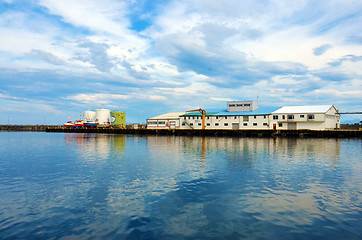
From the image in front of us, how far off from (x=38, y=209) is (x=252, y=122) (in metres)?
67.7

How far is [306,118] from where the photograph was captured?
219 ft

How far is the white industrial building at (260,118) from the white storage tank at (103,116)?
148ft

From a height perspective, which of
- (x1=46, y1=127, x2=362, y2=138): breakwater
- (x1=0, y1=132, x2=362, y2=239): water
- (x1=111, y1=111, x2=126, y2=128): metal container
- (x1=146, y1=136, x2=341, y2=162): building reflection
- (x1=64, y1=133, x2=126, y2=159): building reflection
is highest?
(x1=111, y1=111, x2=126, y2=128): metal container

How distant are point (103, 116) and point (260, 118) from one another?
77.4m

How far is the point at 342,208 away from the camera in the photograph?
36.7 ft

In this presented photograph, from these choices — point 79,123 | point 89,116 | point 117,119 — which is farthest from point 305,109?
point 79,123

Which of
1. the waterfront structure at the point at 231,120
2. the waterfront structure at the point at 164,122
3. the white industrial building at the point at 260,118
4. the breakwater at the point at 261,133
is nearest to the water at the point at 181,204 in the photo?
the breakwater at the point at 261,133

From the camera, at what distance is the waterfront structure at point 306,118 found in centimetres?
6594

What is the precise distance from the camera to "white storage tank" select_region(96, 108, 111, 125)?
11650 centimetres

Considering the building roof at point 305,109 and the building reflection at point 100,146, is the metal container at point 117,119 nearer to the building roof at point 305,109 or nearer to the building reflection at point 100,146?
the building reflection at point 100,146

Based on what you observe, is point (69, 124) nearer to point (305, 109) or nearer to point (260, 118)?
point (260, 118)

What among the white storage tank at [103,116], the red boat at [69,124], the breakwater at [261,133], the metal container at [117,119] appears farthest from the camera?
the red boat at [69,124]

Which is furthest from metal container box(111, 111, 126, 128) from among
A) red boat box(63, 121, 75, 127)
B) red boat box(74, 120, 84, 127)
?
red boat box(63, 121, 75, 127)

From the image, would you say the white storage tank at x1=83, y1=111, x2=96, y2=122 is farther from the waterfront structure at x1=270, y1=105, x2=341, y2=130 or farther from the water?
the water
